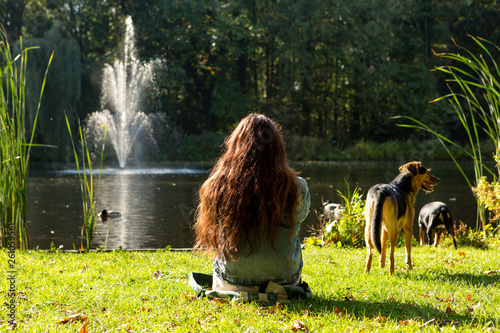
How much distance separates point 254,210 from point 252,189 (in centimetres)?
15

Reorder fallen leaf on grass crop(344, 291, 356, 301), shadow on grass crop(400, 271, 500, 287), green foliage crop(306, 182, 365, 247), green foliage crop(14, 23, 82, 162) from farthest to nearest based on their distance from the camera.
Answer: green foliage crop(14, 23, 82, 162) < green foliage crop(306, 182, 365, 247) < shadow on grass crop(400, 271, 500, 287) < fallen leaf on grass crop(344, 291, 356, 301)

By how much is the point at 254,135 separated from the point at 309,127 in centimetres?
3303

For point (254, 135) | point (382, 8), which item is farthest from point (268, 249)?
point (382, 8)

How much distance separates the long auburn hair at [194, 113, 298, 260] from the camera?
3408 millimetres

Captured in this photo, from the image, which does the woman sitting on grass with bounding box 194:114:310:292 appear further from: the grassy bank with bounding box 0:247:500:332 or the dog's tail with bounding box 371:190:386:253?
the dog's tail with bounding box 371:190:386:253

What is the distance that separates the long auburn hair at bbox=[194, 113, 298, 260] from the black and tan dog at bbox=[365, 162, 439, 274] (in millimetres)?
1319

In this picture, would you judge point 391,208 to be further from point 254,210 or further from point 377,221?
point 254,210

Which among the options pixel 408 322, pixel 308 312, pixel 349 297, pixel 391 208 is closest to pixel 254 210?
pixel 308 312

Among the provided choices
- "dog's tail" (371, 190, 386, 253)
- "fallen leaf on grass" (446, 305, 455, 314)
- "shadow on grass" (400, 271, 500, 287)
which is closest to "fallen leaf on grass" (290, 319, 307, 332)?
"fallen leaf on grass" (446, 305, 455, 314)

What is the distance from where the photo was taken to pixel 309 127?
36.1m

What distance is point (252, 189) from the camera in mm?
3432

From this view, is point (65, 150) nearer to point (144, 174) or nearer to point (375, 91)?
point (144, 174)

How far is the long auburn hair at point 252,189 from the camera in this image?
134 inches

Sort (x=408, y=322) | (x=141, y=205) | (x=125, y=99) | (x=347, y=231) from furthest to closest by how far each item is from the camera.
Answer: (x=125, y=99) → (x=141, y=205) → (x=347, y=231) → (x=408, y=322)
